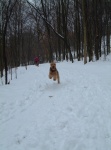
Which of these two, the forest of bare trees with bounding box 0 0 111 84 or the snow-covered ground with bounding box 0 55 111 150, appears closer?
the snow-covered ground with bounding box 0 55 111 150

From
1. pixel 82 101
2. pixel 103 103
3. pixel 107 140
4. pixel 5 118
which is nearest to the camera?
pixel 107 140

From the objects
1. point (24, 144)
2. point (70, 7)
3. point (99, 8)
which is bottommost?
point (24, 144)

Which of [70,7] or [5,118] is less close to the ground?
[70,7]

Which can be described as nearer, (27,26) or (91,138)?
(91,138)

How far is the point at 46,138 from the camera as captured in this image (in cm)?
437

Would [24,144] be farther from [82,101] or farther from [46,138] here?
[82,101]

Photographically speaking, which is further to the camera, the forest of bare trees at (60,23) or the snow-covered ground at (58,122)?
the forest of bare trees at (60,23)

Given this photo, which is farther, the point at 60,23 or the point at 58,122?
the point at 60,23

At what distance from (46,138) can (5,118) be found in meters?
1.89

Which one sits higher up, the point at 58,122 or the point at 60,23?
the point at 60,23

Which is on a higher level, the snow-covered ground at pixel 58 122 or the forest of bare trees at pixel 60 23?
the forest of bare trees at pixel 60 23

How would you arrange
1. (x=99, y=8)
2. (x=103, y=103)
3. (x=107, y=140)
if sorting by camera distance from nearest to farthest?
(x=107, y=140)
(x=103, y=103)
(x=99, y=8)

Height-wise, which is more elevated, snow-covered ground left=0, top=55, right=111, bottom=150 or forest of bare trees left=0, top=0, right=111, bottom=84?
forest of bare trees left=0, top=0, right=111, bottom=84

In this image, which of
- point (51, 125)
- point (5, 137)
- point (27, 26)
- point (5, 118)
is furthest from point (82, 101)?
point (27, 26)
